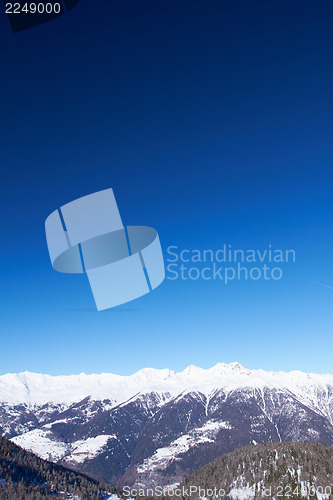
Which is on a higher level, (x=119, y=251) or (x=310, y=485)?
(x=119, y=251)

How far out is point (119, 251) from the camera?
71812 mm

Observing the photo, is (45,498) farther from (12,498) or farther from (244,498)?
(244,498)

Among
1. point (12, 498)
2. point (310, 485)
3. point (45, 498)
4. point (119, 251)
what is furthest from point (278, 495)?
point (119, 251)

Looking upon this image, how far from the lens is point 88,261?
2729 inches

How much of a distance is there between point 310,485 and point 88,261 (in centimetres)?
19904

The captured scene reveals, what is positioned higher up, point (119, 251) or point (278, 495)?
point (119, 251)

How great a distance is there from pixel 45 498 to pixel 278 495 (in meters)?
129

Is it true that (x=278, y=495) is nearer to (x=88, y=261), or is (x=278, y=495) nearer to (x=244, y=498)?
(x=244, y=498)

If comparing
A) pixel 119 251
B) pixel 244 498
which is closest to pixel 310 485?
pixel 244 498

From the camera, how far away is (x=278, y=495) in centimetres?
18762

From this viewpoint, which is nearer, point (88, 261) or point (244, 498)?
point (88, 261)

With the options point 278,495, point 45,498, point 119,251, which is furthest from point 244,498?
point 119,251

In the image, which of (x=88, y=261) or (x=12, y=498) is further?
(x=12, y=498)

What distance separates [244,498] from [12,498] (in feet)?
417
